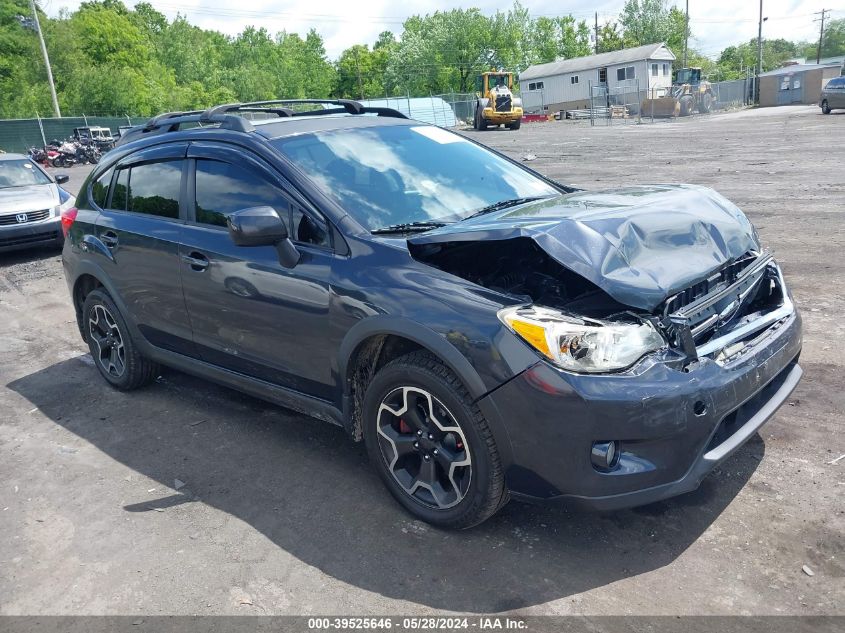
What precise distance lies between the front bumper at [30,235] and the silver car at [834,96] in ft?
113

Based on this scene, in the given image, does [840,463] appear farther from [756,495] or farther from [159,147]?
[159,147]

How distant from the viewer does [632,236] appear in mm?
3180

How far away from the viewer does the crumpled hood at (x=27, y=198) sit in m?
10.9

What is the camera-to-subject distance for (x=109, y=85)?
A: 6194 cm

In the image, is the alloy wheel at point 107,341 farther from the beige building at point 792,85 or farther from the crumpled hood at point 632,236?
the beige building at point 792,85

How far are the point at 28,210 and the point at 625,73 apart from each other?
6417cm

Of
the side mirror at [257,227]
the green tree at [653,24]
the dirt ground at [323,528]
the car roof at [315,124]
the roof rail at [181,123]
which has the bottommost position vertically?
the dirt ground at [323,528]

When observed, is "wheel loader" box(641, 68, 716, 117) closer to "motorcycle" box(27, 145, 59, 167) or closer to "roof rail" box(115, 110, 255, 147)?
"motorcycle" box(27, 145, 59, 167)

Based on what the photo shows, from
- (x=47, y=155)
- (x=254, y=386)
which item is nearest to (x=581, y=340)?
(x=254, y=386)

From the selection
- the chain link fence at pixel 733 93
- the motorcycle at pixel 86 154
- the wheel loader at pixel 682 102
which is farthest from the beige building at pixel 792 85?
the motorcycle at pixel 86 154

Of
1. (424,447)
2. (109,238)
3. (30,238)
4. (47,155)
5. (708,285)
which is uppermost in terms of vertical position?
(47,155)

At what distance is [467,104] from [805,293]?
53553mm

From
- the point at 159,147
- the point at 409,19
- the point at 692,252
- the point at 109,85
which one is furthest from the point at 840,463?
the point at 409,19

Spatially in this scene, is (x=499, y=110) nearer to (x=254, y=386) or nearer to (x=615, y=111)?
(x=615, y=111)
